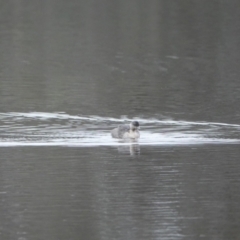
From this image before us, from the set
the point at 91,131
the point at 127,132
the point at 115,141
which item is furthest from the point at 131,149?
the point at 91,131

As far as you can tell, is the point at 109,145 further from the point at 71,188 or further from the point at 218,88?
the point at 218,88

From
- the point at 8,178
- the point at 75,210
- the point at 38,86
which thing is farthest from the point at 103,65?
the point at 75,210

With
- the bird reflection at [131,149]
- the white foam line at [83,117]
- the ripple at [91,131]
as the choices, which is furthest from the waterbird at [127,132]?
the white foam line at [83,117]

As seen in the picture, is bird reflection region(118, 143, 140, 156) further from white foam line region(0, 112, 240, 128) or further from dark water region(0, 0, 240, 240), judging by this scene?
white foam line region(0, 112, 240, 128)

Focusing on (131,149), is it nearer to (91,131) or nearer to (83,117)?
(91,131)

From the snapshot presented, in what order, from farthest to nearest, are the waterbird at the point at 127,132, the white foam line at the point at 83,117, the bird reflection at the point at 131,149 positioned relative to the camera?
the white foam line at the point at 83,117
the waterbird at the point at 127,132
the bird reflection at the point at 131,149

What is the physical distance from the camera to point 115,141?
71.1ft

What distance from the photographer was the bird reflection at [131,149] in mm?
20500

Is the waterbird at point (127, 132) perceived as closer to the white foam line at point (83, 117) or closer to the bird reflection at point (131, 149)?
the bird reflection at point (131, 149)

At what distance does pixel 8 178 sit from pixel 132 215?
3211mm

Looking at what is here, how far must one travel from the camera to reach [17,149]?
20.4 meters

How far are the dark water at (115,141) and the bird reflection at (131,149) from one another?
40 mm

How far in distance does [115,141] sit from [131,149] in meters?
0.83

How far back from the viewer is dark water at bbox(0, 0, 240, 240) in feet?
48.7
